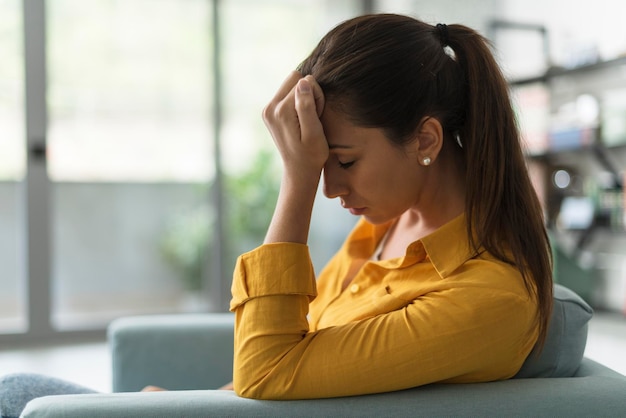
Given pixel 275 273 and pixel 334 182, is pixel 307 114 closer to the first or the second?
pixel 334 182

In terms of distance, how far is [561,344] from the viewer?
43.4 inches

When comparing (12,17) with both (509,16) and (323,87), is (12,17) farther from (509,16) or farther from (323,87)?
(323,87)

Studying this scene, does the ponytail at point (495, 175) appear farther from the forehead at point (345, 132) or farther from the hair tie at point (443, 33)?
the forehead at point (345, 132)

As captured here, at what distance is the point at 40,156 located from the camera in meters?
4.00

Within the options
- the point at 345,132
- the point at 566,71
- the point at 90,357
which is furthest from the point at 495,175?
the point at 566,71

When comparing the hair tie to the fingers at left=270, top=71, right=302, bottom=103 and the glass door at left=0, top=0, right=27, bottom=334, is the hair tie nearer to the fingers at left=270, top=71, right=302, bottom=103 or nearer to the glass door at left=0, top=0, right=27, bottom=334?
the fingers at left=270, top=71, right=302, bottom=103

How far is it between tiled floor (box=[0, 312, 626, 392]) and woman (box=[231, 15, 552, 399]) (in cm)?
214

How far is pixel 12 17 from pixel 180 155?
126cm

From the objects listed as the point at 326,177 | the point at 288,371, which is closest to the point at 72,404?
the point at 288,371

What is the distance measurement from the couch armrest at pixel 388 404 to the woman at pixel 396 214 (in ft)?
0.07

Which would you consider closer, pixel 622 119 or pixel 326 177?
pixel 326 177

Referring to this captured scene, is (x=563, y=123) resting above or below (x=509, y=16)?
below

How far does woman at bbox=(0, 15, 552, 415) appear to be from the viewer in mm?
964

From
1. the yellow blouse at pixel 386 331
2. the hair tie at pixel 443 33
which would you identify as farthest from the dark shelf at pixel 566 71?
the yellow blouse at pixel 386 331
